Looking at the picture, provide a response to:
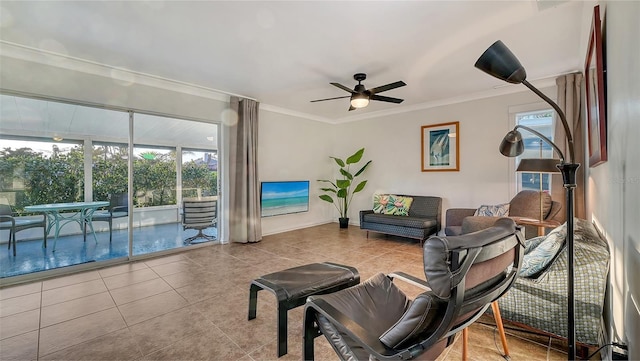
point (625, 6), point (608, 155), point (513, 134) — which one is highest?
point (625, 6)

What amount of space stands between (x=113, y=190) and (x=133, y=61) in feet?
5.78

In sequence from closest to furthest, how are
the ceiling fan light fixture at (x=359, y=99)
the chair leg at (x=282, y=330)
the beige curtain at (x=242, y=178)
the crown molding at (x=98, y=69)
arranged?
the chair leg at (x=282, y=330), the crown molding at (x=98, y=69), the ceiling fan light fixture at (x=359, y=99), the beige curtain at (x=242, y=178)

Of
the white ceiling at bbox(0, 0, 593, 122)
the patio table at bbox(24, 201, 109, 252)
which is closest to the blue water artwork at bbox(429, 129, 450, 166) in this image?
the white ceiling at bbox(0, 0, 593, 122)

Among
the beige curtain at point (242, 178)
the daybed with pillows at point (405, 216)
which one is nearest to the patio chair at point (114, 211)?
the beige curtain at point (242, 178)

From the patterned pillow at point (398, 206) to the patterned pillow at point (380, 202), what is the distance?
0.07 meters

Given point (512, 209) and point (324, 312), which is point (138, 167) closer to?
point (324, 312)

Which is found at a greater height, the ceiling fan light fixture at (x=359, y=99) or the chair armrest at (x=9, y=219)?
the ceiling fan light fixture at (x=359, y=99)

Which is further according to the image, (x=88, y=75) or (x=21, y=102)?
(x=88, y=75)

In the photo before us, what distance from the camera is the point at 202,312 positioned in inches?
96.3

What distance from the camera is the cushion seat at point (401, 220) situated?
462cm

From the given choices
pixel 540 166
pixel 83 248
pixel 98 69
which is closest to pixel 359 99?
pixel 540 166

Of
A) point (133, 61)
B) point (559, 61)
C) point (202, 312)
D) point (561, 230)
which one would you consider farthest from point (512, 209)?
point (133, 61)

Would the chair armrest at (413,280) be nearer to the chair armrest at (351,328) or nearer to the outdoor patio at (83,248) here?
the chair armrest at (351,328)

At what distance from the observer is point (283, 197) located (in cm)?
573
